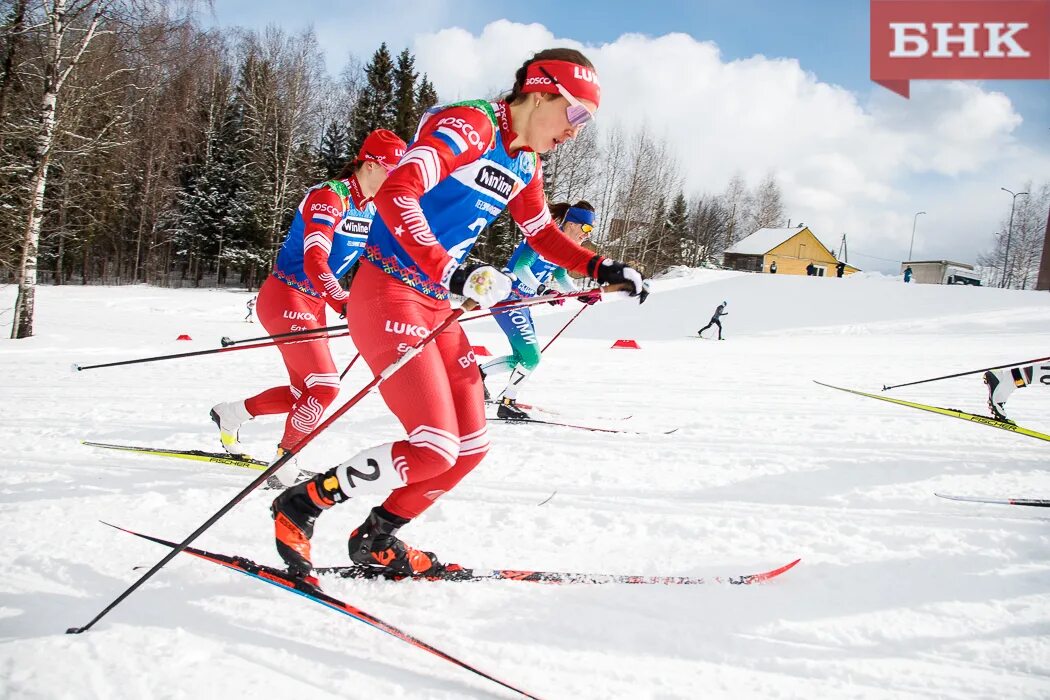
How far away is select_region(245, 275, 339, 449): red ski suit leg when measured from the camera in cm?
350

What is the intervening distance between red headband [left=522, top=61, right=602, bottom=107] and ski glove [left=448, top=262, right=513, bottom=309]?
0.83 metres

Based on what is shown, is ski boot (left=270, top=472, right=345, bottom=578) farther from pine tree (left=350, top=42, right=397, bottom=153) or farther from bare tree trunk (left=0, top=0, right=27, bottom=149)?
pine tree (left=350, top=42, right=397, bottom=153)

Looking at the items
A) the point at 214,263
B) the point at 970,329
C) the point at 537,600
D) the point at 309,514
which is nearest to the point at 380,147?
the point at 309,514

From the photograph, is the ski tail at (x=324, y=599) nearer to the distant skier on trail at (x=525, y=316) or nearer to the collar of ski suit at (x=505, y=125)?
the collar of ski suit at (x=505, y=125)

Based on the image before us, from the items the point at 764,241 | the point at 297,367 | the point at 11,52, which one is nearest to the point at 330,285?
the point at 297,367

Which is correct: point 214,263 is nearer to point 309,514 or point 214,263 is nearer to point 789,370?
point 789,370

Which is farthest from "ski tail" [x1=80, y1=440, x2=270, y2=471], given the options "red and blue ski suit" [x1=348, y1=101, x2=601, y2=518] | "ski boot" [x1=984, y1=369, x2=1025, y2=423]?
"ski boot" [x1=984, y1=369, x2=1025, y2=423]

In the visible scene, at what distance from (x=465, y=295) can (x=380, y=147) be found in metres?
1.86

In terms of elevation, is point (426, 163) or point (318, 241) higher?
point (426, 163)

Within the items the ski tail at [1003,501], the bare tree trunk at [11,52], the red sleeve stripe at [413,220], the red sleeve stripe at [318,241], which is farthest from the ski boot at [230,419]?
the bare tree trunk at [11,52]

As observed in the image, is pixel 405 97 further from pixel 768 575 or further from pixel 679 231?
pixel 768 575

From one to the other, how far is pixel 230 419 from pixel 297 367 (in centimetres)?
71

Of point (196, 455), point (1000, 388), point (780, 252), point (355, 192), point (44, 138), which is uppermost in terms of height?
point (780, 252)

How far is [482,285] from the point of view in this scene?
2053 millimetres
